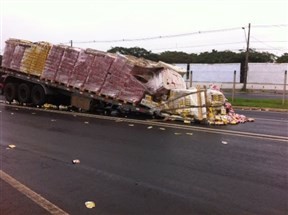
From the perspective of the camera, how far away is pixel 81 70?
60.3 ft

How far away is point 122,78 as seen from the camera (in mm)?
16891

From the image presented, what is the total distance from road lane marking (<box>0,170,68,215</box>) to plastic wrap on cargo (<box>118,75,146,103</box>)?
954 cm

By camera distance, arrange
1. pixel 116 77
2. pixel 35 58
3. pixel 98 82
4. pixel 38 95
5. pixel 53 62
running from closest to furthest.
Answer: pixel 116 77, pixel 98 82, pixel 53 62, pixel 35 58, pixel 38 95

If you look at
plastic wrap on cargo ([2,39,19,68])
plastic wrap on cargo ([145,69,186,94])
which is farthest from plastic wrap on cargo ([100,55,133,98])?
plastic wrap on cargo ([2,39,19,68])

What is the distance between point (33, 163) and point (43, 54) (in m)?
12.8

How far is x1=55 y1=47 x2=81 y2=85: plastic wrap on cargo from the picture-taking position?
61.4 feet

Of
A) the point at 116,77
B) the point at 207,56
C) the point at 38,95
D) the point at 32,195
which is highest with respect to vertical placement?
the point at 207,56

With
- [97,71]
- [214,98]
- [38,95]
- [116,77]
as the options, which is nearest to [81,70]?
[97,71]

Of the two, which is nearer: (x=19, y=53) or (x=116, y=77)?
(x=116, y=77)

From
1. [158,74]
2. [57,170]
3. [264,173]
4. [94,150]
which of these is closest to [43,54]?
[158,74]

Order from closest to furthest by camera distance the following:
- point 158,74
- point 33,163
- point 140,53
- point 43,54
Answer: point 33,163 → point 158,74 → point 43,54 → point 140,53

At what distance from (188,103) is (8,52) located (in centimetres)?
1065

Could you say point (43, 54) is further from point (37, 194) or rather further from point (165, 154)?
point (37, 194)

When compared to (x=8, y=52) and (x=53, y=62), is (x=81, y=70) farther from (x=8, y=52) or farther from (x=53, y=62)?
(x=8, y=52)
